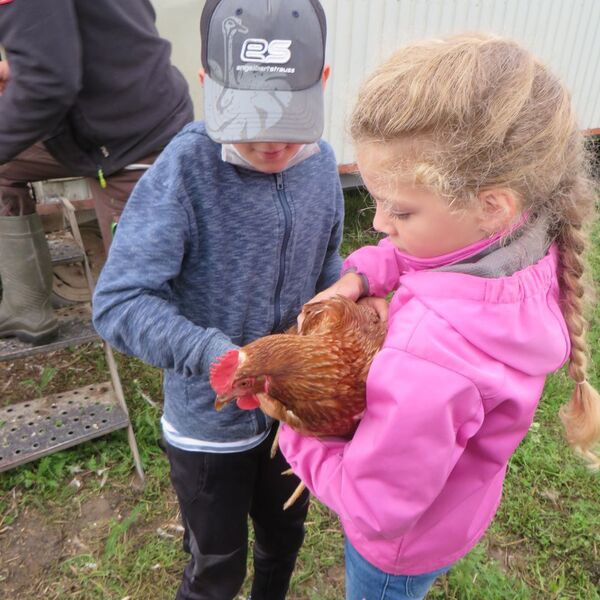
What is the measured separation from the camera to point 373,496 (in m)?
1.05

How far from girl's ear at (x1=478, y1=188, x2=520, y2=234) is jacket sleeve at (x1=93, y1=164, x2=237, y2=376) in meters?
0.65

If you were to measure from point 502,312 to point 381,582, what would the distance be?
0.81 meters

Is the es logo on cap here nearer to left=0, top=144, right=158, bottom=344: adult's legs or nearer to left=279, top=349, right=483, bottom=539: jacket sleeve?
left=279, top=349, right=483, bottom=539: jacket sleeve

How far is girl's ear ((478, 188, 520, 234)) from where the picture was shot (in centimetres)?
101

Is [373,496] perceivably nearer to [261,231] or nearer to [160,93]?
[261,231]

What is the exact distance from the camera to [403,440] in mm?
979

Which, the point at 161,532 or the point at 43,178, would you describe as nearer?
the point at 161,532

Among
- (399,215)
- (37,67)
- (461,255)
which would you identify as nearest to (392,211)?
(399,215)

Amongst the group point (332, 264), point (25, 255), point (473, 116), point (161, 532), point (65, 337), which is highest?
point (473, 116)

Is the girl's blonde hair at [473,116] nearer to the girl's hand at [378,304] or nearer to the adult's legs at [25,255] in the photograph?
the girl's hand at [378,304]

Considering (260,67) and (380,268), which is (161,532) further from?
(260,67)

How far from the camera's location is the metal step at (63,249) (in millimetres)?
3051

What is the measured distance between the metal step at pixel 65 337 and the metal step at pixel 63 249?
0.30 meters

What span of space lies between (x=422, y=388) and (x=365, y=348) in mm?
350
